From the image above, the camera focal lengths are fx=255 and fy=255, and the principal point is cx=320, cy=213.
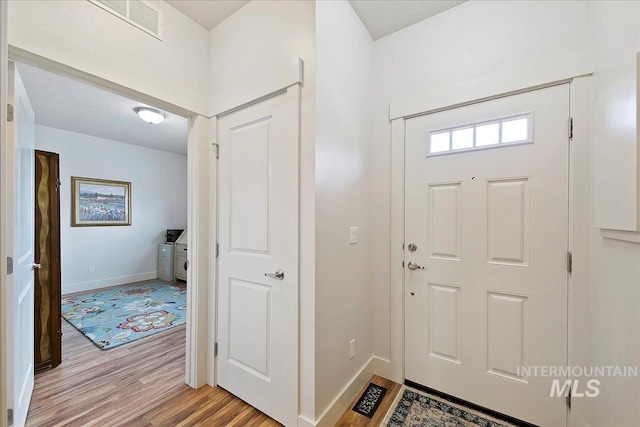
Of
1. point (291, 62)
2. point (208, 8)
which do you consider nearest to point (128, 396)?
point (291, 62)

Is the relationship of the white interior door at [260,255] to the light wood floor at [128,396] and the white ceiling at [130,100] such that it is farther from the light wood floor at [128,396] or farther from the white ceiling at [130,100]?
the white ceiling at [130,100]

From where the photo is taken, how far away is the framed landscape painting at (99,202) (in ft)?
14.1

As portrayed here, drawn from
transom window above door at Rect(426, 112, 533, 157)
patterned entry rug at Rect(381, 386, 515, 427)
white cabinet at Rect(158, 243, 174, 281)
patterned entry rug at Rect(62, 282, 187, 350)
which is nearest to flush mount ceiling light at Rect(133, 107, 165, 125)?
patterned entry rug at Rect(62, 282, 187, 350)

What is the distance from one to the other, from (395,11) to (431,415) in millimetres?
2709

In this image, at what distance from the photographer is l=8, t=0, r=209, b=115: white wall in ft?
3.96

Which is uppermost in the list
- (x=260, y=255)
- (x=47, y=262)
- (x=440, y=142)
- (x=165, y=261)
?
(x=440, y=142)

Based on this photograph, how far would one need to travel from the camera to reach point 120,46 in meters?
1.50

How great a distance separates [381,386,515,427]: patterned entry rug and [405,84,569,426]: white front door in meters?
0.09

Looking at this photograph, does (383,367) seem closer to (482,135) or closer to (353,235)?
(353,235)

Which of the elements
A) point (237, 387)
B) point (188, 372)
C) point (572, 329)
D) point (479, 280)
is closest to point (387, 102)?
point (479, 280)

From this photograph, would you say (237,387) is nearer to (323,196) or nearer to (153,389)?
(153,389)

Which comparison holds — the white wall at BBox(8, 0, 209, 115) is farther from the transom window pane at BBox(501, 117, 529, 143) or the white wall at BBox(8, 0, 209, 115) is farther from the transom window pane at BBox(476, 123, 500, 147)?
the transom window pane at BBox(501, 117, 529, 143)

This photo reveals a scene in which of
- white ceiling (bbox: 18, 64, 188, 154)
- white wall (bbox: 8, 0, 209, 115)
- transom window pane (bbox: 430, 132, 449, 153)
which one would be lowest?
transom window pane (bbox: 430, 132, 449, 153)

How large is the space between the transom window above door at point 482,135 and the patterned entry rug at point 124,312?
134 inches
